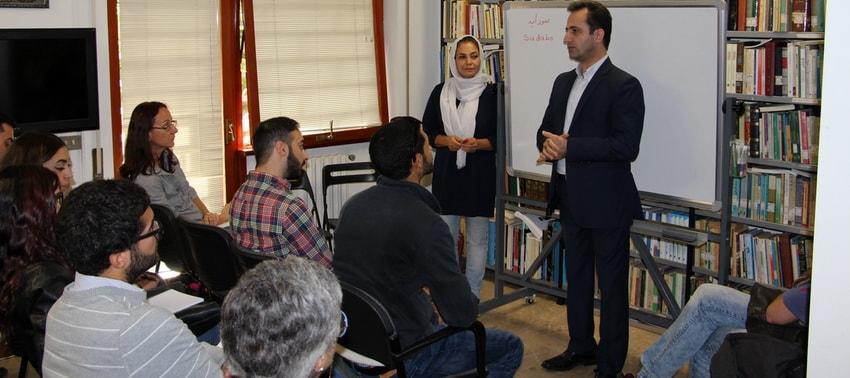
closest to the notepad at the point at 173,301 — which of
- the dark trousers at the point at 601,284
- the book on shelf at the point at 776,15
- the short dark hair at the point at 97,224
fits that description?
the short dark hair at the point at 97,224

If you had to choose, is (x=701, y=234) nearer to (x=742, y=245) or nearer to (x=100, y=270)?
(x=742, y=245)

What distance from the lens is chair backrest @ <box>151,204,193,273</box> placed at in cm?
396

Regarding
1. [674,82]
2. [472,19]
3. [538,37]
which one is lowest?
[674,82]

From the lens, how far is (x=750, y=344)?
2984 mm

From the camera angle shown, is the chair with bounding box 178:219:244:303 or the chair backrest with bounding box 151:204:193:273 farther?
the chair backrest with bounding box 151:204:193:273

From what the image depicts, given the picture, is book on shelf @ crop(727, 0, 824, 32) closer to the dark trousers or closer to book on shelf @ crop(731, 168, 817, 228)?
book on shelf @ crop(731, 168, 817, 228)

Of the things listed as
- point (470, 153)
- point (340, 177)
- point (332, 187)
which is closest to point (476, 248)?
point (470, 153)

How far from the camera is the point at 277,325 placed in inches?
70.7

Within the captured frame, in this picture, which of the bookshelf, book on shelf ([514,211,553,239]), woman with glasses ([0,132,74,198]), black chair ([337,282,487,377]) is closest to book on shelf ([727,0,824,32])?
the bookshelf

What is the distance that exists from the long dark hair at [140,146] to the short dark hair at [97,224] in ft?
7.59

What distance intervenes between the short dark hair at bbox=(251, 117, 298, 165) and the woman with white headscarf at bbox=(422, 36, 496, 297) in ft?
5.03

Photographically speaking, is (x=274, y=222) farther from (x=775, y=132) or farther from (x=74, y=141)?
(x=775, y=132)

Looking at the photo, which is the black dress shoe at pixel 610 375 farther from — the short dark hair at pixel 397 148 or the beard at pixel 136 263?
the beard at pixel 136 263

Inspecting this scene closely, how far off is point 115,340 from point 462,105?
3.34 metres
